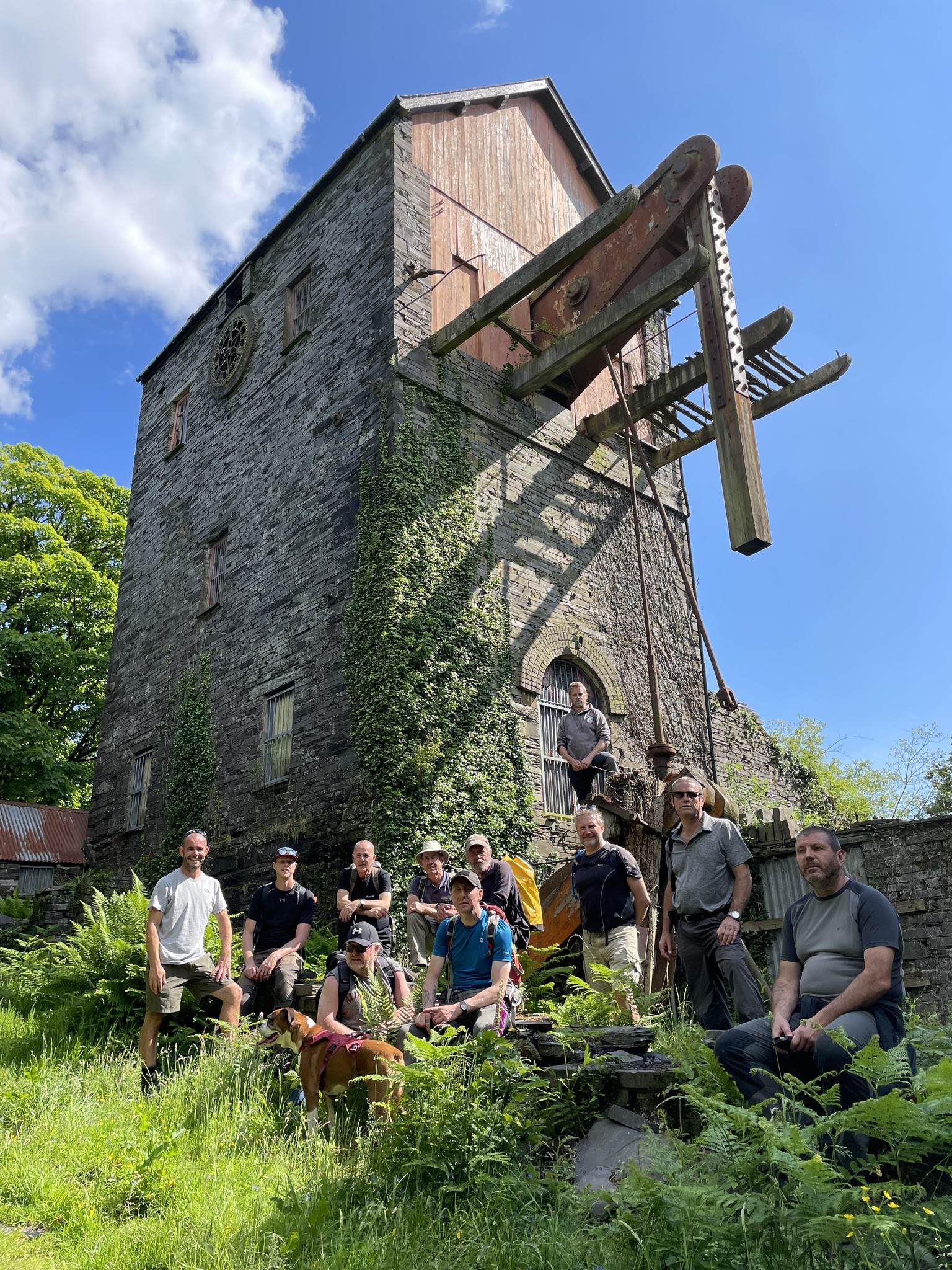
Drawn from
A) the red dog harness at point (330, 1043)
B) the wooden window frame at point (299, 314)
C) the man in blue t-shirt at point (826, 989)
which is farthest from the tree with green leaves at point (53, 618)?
the man in blue t-shirt at point (826, 989)

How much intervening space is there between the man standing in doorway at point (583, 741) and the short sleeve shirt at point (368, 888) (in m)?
3.23

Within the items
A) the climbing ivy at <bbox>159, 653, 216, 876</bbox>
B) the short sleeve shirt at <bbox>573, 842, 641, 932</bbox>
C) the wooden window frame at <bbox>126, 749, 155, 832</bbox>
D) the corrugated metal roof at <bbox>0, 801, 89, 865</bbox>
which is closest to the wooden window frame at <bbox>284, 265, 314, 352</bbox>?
the climbing ivy at <bbox>159, 653, 216, 876</bbox>

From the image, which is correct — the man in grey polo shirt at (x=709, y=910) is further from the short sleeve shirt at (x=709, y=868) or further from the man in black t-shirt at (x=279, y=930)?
the man in black t-shirt at (x=279, y=930)

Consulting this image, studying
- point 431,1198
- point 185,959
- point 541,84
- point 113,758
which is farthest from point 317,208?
point 431,1198

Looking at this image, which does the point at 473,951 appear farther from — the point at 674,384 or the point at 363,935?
the point at 674,384

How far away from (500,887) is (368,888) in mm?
1445

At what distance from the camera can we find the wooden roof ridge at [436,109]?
13.9 metres

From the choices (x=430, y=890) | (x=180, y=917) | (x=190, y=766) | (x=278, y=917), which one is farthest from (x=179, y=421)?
(x=430, y=890)

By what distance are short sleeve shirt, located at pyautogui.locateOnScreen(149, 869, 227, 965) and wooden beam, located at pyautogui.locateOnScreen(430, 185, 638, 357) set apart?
8.17m

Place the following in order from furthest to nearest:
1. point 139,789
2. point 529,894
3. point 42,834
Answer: point 42,834 < point 139,789 < point 529,894

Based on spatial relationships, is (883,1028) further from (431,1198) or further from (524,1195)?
(431,1198)

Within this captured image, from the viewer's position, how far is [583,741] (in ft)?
34.5

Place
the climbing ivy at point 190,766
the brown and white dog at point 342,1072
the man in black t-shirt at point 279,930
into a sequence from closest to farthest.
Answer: the brown and white dog at point 342,1072
the man in black t-shirt at point 279,930
the climbing ivy at point 190,766

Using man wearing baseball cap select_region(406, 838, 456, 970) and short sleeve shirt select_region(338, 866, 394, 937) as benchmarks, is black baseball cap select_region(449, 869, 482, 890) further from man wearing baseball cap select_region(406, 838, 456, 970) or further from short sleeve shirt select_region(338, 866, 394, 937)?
short sleeve shirt select_region(338, 866, 394, 937)
